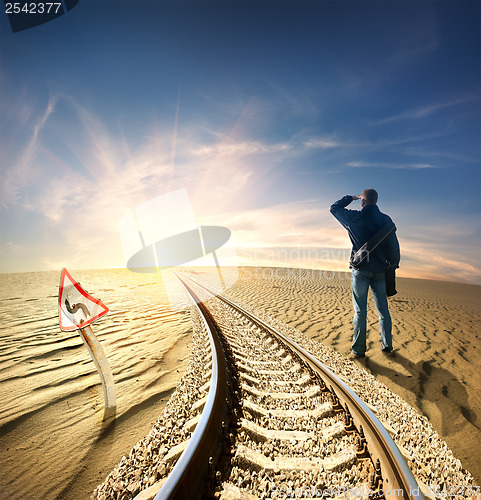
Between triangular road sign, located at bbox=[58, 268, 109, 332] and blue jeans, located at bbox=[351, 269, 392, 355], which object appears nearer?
triangular road sign, located at bbox=[58, 268, 109, 332]

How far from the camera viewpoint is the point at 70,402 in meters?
3.43

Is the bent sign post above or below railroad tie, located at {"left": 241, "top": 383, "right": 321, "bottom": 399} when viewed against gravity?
above

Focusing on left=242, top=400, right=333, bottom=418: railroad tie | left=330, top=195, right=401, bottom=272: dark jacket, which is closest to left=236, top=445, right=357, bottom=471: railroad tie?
left=242, top=400, right=333, bottom=418: railroad tie

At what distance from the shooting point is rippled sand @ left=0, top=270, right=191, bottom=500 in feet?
7.36

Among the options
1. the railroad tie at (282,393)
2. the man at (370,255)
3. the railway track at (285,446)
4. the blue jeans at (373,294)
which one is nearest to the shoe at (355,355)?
the man at (370,255)

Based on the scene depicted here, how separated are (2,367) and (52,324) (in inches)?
136

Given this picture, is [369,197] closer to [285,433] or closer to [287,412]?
[287,412]

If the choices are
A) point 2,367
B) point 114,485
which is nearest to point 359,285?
point 114,485

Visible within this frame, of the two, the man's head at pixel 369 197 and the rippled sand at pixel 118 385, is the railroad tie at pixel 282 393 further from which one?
the man's head at pixel 369 197

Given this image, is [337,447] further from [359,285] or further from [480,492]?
[359,285]

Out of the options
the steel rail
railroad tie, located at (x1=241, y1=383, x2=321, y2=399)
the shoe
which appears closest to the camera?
the steel rail

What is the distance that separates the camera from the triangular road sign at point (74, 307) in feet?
8.68

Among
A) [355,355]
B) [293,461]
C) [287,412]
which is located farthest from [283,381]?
[355,355]

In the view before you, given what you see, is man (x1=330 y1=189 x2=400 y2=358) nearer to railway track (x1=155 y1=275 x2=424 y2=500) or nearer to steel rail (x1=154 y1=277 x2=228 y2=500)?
railway track (x1=155 y1=275 x2=424 y2=500)
